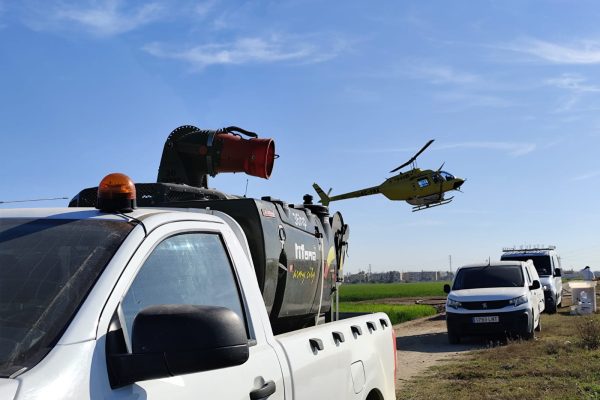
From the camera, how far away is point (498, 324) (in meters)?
15.9

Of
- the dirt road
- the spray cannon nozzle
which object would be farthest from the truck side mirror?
the dirt road

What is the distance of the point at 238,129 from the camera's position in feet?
19.3

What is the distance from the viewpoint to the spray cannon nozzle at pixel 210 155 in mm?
5746

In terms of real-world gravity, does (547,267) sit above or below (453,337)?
above

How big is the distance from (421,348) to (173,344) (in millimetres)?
14749

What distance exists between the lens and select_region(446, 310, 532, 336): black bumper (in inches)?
619

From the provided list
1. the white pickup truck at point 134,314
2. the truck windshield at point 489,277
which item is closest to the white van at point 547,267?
the truck windshield at point 489,277

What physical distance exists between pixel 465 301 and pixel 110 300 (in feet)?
48.6

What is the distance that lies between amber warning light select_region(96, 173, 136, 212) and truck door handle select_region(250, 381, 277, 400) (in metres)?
0.91

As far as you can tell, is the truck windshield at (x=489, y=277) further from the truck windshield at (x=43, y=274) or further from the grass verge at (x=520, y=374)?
the truck windshield at (x=43, y=274)

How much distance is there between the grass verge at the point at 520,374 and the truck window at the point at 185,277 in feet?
22.6

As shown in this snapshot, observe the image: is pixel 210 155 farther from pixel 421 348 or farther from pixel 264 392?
pixel 421 348

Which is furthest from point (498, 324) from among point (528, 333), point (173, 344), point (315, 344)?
point (173, 344)

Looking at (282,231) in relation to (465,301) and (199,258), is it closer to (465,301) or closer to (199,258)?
(199,258)
